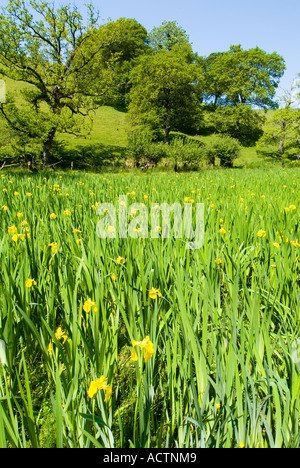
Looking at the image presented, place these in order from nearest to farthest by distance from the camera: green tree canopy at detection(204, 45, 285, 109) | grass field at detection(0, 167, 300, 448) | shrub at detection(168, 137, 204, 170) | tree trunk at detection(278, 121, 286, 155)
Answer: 1. grass field at detection(0, 167, 300, 448)
2. shrub at detection(168, 137, 204, 170)
3. tree trunk at detection(278, 121, 286, 155)
4. green tree canopy at detection(204, 45, 285, 109)

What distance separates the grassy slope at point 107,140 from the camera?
2141 centimetres

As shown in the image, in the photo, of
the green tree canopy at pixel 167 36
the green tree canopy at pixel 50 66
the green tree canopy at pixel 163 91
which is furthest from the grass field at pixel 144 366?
the green tree canopy at pixel 167 36

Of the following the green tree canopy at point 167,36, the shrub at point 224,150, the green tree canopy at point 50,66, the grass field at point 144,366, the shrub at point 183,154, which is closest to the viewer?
the grass field at point 144,366

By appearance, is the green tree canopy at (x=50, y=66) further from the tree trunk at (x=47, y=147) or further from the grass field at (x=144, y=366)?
the grass field at (x=144, y=366)

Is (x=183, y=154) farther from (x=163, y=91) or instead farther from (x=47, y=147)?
(x=163, y=91)

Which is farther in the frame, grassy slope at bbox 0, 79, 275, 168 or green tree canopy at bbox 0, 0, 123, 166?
grassy slope at bbox 0, 79, 275, 168

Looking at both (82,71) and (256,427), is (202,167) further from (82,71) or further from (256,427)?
(256,427)

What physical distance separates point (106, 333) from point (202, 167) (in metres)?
20.7

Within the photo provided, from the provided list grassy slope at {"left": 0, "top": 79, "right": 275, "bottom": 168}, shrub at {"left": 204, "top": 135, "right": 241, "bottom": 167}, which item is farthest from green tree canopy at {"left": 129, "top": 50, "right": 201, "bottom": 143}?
shrub at {"left": 204, "top": 135, "right": 241, "bottom": 167}

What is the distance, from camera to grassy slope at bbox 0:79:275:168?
70.2 feet

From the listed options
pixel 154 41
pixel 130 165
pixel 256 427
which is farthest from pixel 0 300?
pixel 154 41

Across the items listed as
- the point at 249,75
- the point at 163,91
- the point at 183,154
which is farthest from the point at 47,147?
the point at 249,75

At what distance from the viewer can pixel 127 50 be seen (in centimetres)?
4088

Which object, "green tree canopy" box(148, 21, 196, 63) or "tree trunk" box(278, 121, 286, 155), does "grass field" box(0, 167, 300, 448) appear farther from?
"green tree canopy" box(148, 21, 196, 63)
